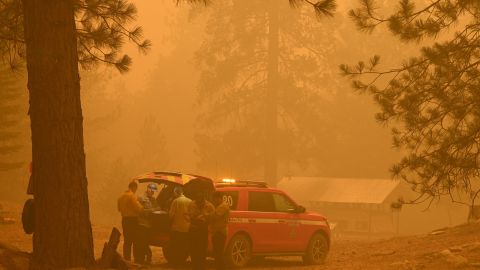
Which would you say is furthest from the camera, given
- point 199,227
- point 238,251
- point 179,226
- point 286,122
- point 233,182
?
point 286,122

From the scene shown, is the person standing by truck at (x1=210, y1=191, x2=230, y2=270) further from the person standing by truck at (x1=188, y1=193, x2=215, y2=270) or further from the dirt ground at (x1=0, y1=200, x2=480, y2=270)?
the dirt ground at (x1=0, y1=200, x2=480, y2=270)

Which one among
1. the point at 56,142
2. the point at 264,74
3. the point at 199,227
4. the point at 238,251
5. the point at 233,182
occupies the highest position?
the point at 264,74

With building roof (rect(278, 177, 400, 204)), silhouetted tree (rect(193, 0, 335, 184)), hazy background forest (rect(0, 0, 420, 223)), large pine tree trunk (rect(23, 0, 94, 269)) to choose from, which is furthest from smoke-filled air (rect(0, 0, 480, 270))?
hazy background forest (rect(0, 0, 420, 223))

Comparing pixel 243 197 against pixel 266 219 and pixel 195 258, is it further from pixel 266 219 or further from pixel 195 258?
pixel 195 258

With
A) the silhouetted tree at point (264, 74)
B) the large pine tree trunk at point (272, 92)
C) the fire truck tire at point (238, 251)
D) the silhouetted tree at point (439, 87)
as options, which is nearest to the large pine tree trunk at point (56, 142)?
the fire truck tire at point (238, 251)

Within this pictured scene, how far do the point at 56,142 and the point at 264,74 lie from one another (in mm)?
42868

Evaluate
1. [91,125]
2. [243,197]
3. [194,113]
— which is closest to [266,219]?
[243,197]

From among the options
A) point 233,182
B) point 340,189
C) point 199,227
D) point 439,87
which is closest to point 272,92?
point 340,189

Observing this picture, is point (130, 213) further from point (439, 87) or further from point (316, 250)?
point (439, 87)

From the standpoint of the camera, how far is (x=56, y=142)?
34.0 feet

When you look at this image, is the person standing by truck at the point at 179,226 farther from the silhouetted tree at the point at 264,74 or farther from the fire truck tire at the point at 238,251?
the silhouetted tree at the point at 264,74

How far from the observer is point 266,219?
16.2 m

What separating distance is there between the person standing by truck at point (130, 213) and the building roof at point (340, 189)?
1172 inches

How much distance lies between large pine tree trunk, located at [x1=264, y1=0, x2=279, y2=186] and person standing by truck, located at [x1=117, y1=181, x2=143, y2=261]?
115 ft
